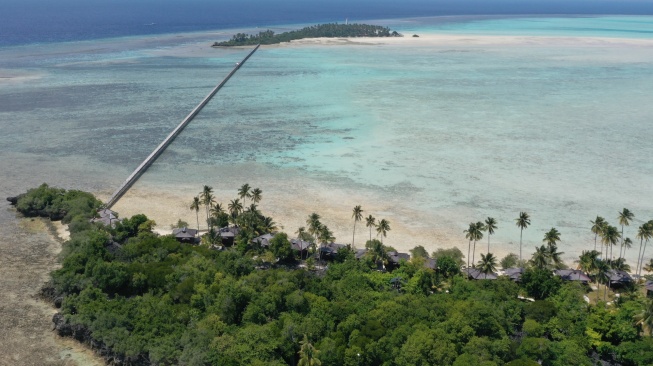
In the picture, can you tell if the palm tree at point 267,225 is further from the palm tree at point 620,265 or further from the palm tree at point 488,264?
the palm tree at point 620,265

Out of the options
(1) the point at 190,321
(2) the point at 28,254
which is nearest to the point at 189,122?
(2) the point at 28,254

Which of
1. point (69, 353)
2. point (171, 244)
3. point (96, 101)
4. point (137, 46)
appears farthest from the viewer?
point (137, 46)

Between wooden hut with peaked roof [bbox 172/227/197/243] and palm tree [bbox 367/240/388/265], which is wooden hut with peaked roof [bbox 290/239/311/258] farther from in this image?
wooden hut with peaked roof [bbox 172/227/197/243]

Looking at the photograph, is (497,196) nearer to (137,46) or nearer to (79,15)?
(137,46)

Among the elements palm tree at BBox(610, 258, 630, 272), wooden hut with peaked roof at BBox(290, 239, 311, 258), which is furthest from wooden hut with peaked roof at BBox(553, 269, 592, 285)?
wooden hut with peaked roof at BBox(290, 239, 311, 258)

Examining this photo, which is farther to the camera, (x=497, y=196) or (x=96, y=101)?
(x=96, y=101)

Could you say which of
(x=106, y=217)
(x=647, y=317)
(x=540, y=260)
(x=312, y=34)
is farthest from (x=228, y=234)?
(x=312, y=34)

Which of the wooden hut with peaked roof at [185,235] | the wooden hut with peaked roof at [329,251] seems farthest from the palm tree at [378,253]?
the wooden hut with peaked roof at [185,235]
